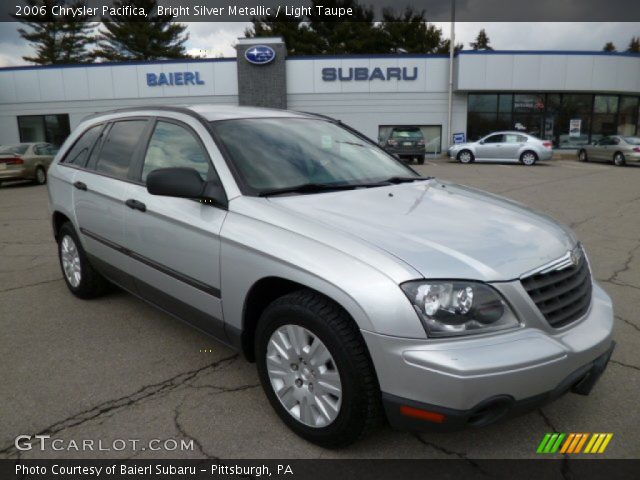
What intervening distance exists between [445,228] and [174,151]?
193cm

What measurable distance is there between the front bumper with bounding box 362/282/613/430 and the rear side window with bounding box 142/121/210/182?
166 centimetres

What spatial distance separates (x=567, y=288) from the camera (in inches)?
100.0

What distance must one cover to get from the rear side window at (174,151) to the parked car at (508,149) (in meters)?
20.6

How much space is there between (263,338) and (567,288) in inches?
60.7

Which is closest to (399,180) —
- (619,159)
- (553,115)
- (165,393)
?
(165,393)

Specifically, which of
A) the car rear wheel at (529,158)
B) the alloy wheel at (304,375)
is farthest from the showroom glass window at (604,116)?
the alloy wheel at (304,375)

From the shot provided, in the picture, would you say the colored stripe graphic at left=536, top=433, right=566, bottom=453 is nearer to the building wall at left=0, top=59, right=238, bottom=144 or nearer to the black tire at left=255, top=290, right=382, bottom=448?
the black tire at left=255, top=290, right=382, bottom=448

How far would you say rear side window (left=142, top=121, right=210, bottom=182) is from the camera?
10.8 ft

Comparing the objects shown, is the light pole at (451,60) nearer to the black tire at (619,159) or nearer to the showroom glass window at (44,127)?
the black tire at (619,159)

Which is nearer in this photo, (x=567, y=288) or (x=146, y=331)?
(x=567, y=288)

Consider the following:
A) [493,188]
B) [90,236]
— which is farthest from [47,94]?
[90,236]

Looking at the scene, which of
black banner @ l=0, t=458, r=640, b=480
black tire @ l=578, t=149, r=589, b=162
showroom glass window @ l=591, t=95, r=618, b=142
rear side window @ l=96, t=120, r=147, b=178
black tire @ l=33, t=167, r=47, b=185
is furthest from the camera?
showroom glass window @ l=591, t=95, r=618, b=142

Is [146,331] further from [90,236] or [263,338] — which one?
[263,338]

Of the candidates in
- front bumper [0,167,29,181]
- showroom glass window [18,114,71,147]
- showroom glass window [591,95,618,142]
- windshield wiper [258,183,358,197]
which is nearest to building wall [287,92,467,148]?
showroom glass window [591,95,618,142]
